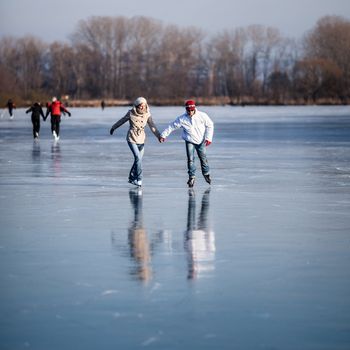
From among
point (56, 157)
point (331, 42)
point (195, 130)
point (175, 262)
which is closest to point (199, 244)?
point (175, 262)

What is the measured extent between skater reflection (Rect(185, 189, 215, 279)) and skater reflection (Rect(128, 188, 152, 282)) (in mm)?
323

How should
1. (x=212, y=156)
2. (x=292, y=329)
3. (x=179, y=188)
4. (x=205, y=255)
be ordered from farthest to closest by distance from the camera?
(x=212, y=156) → (x=179, y=188) → (x=205, y=255) → (x=292, y=329)

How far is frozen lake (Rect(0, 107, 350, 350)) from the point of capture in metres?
5.31

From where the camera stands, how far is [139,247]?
27.8 ft

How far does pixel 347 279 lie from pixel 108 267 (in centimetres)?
179

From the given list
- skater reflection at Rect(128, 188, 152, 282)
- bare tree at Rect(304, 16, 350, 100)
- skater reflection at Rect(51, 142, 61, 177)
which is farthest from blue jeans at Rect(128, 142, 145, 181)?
bare tree at Rect(304, 16, 350, 100)

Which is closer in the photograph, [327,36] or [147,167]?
[147,167]

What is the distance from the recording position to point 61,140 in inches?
1165

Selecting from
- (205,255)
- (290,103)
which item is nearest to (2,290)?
(205,255)

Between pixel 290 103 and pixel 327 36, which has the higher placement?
pixel 327 36

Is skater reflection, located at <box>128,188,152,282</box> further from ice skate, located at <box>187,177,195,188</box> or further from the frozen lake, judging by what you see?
ice skate, located at <box>187,177,195,188</box>

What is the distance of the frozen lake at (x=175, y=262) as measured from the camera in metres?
5.31

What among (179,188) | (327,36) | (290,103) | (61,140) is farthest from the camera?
(327,36)

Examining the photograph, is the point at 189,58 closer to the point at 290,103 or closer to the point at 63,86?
the point at 63,86
